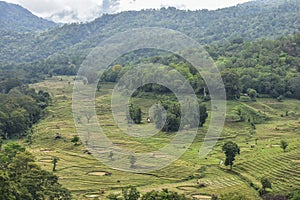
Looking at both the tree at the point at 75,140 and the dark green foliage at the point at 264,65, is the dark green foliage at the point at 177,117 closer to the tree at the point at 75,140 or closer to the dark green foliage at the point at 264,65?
the tree at the point at 75,140

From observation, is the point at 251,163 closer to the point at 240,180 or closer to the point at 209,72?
the point at 240,180

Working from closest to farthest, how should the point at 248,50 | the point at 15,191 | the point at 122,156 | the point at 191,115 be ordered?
the point at 15,191, the point at 122,156, the point at 191,115, the point at 248,50

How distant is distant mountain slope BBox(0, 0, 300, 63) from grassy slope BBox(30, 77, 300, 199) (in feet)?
259

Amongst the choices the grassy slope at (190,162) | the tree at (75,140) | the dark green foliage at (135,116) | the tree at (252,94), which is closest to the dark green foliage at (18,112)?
the grassy slope at (190,162)

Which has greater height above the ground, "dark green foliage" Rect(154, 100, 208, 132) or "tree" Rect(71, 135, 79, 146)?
"dark green foliage" Rect(154, 100, 208, 132)

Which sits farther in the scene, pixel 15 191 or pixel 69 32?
pixel 69 32

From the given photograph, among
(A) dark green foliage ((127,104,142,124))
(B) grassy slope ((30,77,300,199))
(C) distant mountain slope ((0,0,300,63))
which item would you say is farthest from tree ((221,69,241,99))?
(C) distant mountain slope ((0,0,300,63))

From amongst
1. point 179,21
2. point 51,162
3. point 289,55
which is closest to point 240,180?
point 51,162

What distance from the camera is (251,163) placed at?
3075cm

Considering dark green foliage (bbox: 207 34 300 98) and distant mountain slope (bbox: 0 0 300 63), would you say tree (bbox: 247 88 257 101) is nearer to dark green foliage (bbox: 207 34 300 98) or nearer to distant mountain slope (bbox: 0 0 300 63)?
dark green foliage (bbox: 207 34 300 98)

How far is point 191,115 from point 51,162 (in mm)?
15885

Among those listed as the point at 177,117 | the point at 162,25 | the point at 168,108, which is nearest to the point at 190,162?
the point at 177,117

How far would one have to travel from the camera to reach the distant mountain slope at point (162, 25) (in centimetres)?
12888

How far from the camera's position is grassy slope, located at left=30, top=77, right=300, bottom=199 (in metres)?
27.1
